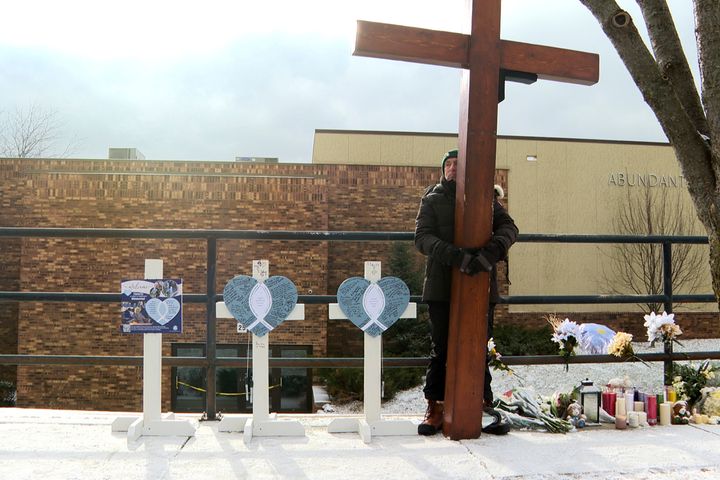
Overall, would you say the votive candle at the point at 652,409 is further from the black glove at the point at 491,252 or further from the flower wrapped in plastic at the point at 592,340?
the black glove at the point at 491,252

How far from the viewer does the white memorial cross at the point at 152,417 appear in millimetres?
3787

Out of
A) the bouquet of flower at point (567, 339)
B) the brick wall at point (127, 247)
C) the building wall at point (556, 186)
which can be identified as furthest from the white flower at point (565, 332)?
the building wall at point (556, 186)

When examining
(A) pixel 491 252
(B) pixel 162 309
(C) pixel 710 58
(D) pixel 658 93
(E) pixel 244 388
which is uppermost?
(C) pixel 710 58

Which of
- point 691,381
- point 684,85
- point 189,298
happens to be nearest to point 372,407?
point 189,298

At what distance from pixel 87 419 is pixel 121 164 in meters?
20.0

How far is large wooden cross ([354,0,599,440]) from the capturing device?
148 inches

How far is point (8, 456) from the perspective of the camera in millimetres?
3330

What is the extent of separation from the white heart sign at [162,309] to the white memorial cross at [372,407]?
952 millimetres

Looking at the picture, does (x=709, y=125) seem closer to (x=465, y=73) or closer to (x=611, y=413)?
(x=465, y=73)

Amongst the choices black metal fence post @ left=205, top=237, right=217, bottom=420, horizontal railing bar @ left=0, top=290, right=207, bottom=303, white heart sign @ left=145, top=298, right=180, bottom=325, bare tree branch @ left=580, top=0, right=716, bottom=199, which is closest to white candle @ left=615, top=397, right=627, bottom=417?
bare tree branch @ left=580, top=0, right=716, bottom=199

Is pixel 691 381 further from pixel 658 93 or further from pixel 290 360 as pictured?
pixel 290 360

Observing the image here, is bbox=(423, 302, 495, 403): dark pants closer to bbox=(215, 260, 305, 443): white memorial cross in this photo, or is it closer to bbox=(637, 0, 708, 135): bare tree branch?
bbox=(215, 260, 305, 443): white memorial cross

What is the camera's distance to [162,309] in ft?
13.1

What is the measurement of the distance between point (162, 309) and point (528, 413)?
236 cm
